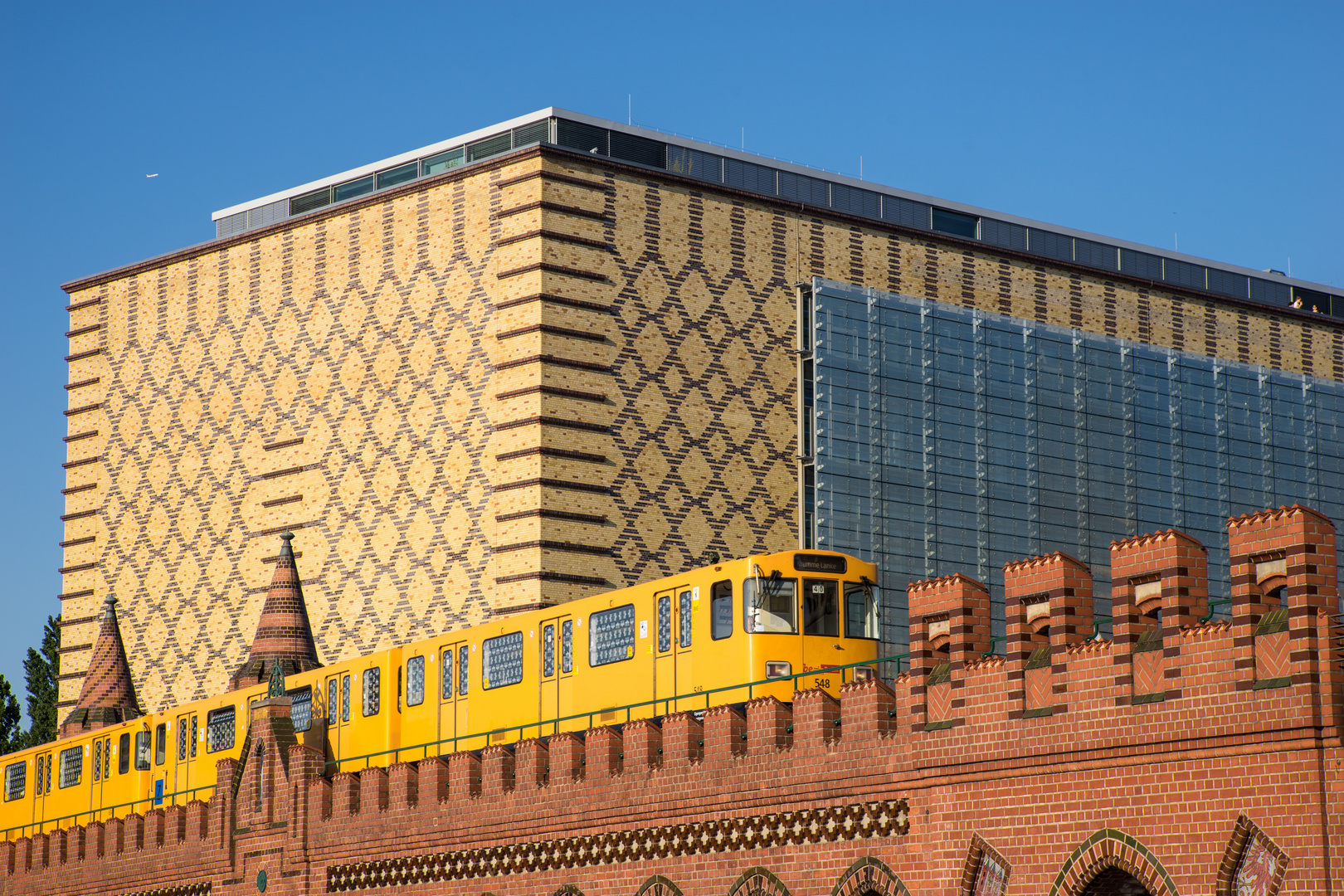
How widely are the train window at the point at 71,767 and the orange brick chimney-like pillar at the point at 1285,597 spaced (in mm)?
35756

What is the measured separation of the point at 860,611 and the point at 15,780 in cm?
3151

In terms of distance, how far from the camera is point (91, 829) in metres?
42.5

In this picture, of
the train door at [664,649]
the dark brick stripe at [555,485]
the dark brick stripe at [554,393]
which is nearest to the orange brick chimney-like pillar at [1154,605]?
the train door at [664,649]

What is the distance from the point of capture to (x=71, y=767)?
4641 cm

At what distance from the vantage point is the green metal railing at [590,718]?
83.6 feet

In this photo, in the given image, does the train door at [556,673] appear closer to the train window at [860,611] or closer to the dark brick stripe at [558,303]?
the train window at [860,611]

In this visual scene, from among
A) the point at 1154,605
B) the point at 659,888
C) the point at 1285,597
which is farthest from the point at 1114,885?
the point at 659,888

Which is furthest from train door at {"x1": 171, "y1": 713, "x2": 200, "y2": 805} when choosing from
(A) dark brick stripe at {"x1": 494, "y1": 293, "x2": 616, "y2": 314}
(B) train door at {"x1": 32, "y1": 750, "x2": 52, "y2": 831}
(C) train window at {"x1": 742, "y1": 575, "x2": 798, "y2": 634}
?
(C) train window at {"x1": 742, "y1": 575, "x2": 798, "y2": 634}

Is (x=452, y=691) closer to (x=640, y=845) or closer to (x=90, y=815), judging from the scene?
(x=640, y=845)

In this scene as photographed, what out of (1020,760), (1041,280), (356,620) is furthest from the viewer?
(1041,280)

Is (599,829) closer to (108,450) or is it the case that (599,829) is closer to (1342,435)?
(108,450)

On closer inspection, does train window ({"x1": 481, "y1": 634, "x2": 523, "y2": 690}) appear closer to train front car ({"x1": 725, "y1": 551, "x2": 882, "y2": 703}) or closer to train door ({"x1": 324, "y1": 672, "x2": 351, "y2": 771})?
train door ({"x1": 324, "y1": 672, "x2": 351, "y2": 771})

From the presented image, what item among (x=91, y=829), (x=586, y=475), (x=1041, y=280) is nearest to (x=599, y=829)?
(x=586, y=475)

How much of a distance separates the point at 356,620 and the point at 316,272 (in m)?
9.95
